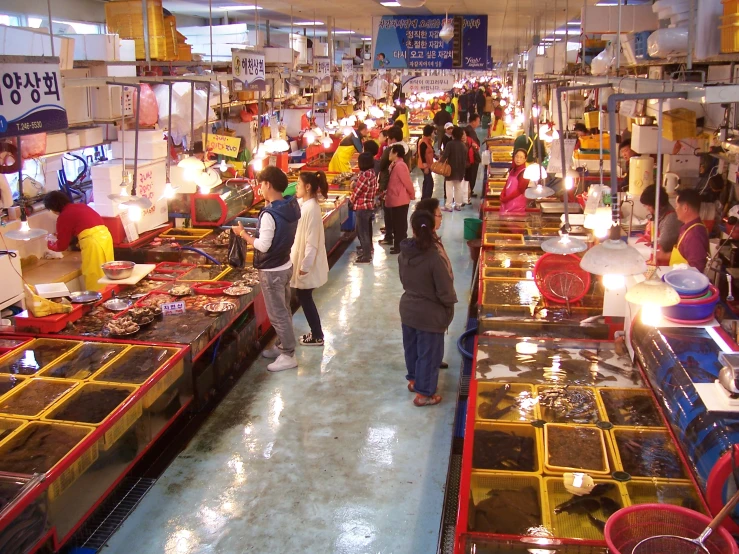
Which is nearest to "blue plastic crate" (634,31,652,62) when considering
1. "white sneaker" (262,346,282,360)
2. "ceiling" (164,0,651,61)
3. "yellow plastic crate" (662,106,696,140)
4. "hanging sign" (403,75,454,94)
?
"yellow plastic crate" (662,106,696,140)

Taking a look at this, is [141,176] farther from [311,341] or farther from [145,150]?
[311,341]

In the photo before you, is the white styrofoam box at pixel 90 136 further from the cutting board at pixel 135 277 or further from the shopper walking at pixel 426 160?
the shopper walking at pixel 426 160

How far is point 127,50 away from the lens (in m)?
8.49

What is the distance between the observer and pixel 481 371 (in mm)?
5180

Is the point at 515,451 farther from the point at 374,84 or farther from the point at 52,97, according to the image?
the point at 374,84

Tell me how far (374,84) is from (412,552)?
19.1m

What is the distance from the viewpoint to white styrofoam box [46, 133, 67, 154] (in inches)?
282

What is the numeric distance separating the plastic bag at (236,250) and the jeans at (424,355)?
224cm

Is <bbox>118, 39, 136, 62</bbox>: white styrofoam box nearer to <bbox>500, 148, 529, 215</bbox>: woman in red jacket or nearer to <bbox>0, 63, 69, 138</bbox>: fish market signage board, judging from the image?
<bbox>0, 63, 69, 138</bbox>: fish market signage board

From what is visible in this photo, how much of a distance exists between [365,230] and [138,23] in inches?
173

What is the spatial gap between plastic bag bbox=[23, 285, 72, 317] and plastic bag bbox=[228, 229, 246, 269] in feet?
6.33

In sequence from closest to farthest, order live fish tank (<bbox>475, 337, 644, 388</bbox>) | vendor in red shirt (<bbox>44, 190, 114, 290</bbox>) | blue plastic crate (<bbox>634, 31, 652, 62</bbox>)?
live fish tank (<bbox>475, 337, 644, 388</bbox>) < blue plastic crate (<bbox>634, 31, 652, 62</bbox>) < vendor in red shirt (<bbox>44, 190, 114, 290</bbox>)

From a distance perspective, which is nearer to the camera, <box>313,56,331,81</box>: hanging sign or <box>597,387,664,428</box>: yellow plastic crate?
<box>597,387,664,428</box>: yellow plastic crate

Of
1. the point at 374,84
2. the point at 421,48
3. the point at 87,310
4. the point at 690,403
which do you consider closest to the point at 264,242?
the point at 87,310
